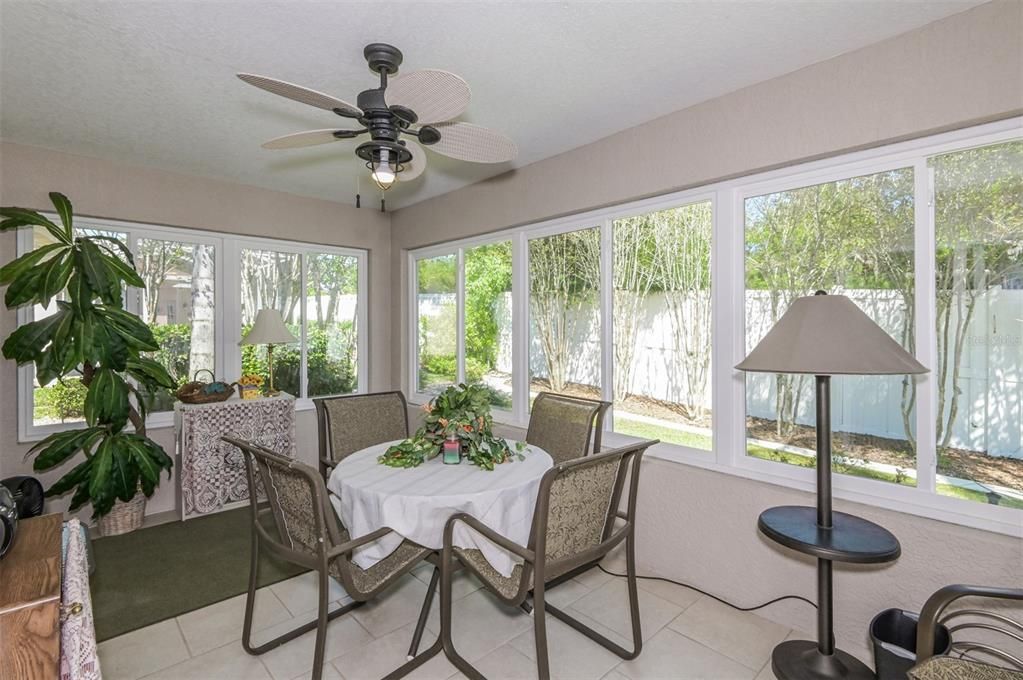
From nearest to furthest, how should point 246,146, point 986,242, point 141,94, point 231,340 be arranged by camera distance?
point 986,242 → point 141,94 → point 246,146 → point 231,340

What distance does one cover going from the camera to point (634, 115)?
2635 millimetres

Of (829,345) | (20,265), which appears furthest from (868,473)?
(20,265)

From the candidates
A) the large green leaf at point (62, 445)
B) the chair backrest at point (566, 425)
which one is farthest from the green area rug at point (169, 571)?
the chair backrest at point (566, 425)

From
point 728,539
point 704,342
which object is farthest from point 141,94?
point 728,539

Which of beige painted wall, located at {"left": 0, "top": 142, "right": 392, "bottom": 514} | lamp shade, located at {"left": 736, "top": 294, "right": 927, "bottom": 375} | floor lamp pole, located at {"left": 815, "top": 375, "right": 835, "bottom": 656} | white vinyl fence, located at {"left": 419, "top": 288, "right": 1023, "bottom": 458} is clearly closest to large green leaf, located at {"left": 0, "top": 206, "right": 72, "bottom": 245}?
beige painted wall, located at {"left": 0, "top": 142, "right": 392, "bottom": 514}

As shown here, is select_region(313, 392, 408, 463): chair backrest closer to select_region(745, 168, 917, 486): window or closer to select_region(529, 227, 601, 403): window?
select_region(529, 227, 601, 403): window

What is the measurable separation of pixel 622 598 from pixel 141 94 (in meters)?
3.66

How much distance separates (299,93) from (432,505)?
1.56 meters

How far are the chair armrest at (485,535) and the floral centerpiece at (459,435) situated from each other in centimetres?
44

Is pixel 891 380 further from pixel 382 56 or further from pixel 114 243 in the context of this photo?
pixel 114 243

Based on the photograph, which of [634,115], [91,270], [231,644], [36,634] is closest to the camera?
[36,634]

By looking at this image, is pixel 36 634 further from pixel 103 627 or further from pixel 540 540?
pixel 103 627

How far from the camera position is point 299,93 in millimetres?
1568

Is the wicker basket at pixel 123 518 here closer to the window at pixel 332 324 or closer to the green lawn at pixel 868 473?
the window at pixel 332 324
